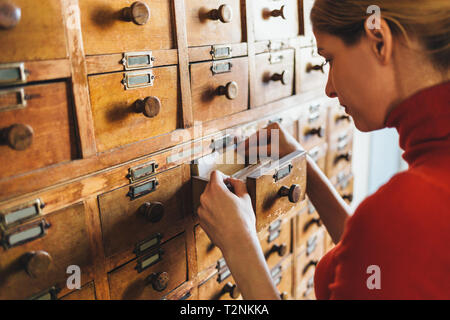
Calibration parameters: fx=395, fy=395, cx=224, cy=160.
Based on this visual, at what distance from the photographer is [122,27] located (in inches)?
36.2

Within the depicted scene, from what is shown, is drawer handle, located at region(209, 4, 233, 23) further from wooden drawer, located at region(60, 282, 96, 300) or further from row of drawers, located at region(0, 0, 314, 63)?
wooden drawer, located at region(60, 282, 96, 300)

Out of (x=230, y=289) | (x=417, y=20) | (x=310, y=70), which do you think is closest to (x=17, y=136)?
(x=417, y=20)

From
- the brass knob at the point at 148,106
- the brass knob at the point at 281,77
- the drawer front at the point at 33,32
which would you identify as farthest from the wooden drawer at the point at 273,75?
the drawer front at the point at 33,32

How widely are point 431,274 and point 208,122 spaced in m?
0.73

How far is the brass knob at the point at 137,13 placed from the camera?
35.1 inches

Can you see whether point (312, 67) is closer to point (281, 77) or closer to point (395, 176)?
point (281, 77)

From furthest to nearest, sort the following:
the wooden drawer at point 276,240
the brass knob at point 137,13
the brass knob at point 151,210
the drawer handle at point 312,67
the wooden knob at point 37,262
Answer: the drawer handle at point 312,67
the wooden drawer at point 276,240
the brass knob at point 151,210
the brass knob at point 137,13
the wooden knob at point 37,262

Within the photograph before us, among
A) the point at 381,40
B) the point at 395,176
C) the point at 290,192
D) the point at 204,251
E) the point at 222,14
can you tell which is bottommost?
the point at 204,251

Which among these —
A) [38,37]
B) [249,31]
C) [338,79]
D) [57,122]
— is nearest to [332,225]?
[338,79]

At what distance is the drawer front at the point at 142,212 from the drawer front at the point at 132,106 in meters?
0.13

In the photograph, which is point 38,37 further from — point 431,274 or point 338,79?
point 431,274

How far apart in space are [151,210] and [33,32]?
1.61ft

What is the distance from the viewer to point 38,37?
77cm

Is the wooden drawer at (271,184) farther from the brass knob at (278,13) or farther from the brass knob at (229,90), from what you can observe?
the brass knob at (278,13)
